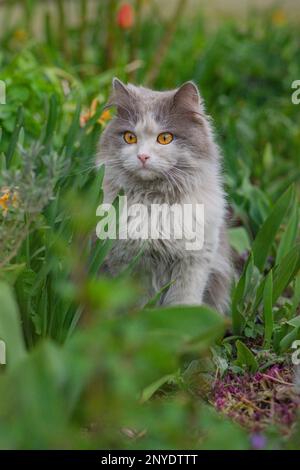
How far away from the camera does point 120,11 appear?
566 cm

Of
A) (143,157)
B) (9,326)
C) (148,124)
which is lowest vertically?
(9,326)

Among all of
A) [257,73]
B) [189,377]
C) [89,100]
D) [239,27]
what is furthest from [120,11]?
[189,377]

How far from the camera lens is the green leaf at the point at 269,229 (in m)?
3.64

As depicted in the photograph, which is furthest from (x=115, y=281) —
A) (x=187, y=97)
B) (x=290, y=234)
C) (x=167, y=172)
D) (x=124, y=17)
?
(x=124, y=17)

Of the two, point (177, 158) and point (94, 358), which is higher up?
point (177, 158)

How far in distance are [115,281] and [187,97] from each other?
3.26ft

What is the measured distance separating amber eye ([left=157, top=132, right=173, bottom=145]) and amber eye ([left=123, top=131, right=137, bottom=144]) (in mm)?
97

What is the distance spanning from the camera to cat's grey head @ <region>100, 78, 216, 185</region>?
327 cm

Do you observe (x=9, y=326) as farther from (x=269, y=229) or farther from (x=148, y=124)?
(x=269, y=229)

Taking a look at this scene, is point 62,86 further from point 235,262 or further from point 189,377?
point 189,377

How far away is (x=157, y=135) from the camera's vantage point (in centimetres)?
330

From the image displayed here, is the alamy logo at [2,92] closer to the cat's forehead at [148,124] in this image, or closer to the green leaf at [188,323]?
the cat's forehead at [148,124]
